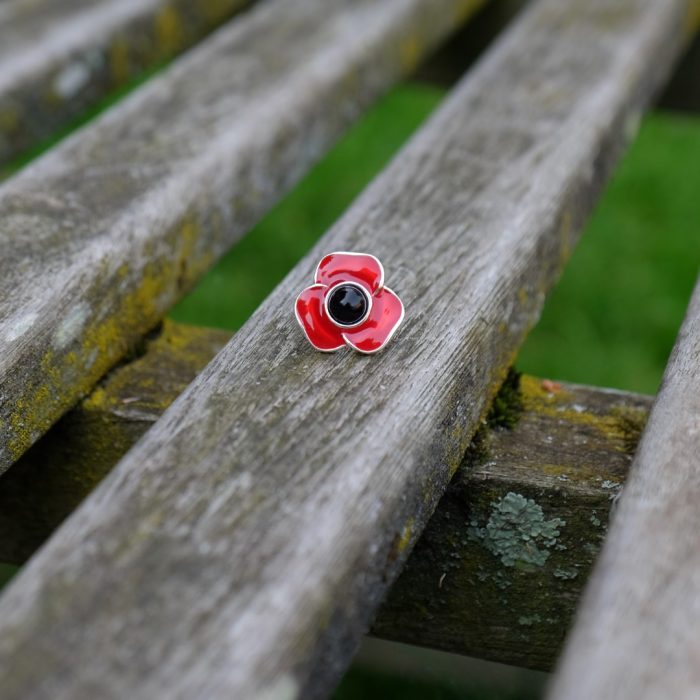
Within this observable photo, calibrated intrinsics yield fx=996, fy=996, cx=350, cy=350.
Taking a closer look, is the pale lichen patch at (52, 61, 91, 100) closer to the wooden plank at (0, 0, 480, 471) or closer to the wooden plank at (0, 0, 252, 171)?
the wooden plank at (0, 0, 252, 171)

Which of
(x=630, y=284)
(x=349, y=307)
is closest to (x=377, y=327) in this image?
(x=349, y=307)

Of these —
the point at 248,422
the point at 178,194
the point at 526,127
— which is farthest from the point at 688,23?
the point at 248,422

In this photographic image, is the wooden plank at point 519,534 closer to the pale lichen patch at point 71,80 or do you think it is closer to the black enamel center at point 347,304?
the black enamel center at point 347,304

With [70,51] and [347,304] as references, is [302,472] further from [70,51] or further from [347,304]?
[70,51]

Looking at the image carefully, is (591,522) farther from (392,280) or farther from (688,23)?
(688,23)

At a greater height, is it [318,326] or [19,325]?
[318,326]

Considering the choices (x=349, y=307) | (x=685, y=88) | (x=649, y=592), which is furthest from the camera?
(x=685, y=88)

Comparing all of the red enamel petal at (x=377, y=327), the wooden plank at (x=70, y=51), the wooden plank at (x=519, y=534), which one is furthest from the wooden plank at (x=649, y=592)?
the wooden plank at (x=70, y=51)
